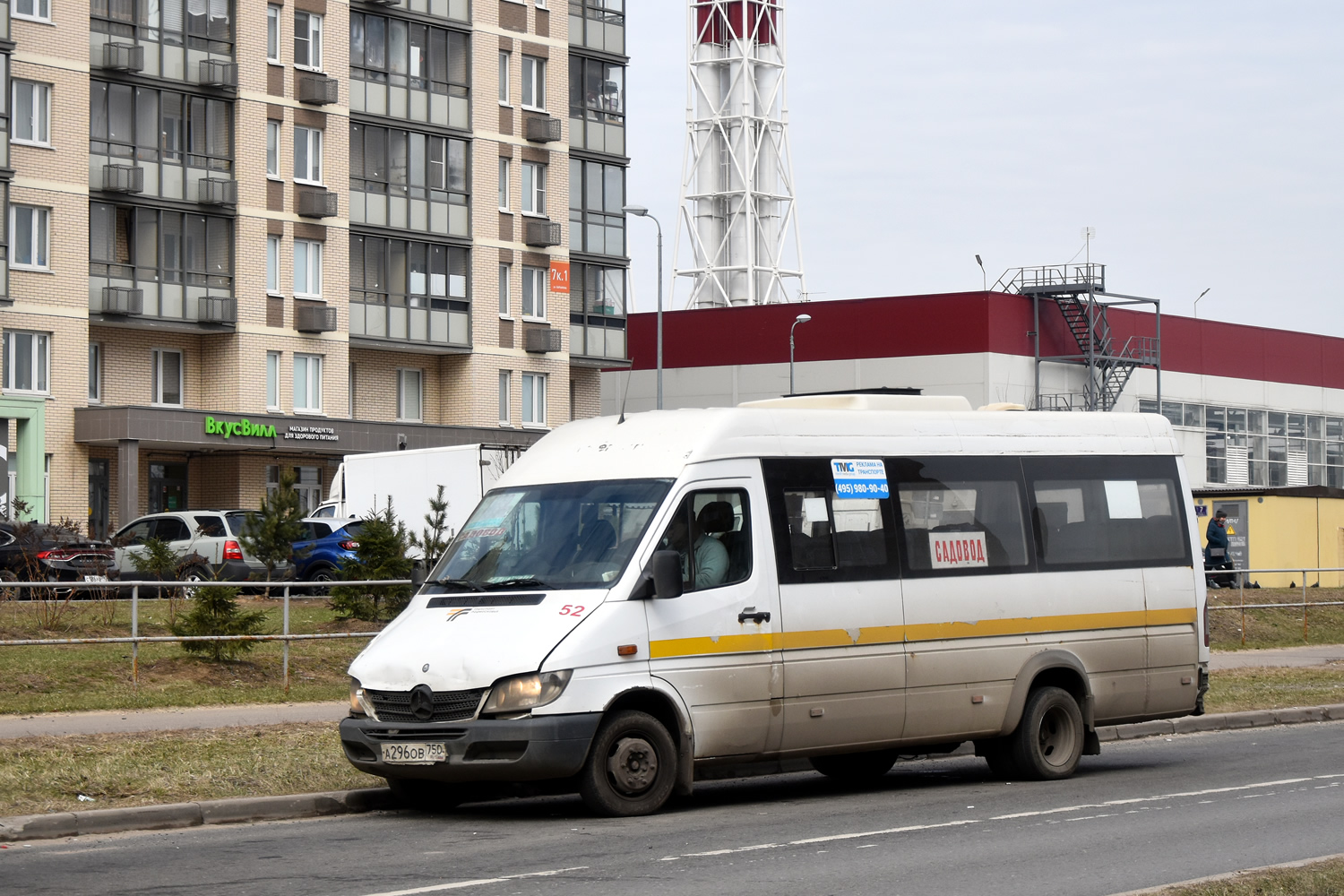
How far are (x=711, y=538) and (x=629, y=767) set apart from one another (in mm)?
1592

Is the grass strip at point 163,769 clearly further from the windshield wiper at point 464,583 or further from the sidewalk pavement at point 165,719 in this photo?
the windshield wiper at point 464,583

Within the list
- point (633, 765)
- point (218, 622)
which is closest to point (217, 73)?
point (218, 622)

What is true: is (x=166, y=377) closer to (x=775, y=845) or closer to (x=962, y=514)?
(x=962, y=514)

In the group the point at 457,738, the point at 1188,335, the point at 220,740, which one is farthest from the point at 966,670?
the point at 1188,335

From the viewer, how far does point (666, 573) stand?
1176 cm

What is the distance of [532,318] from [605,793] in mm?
48694

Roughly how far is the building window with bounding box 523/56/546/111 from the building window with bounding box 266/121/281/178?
9.32 metres

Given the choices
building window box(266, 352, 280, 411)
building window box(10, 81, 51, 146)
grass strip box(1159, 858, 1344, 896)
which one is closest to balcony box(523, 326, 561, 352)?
building window box(266, 352, 280, 411)

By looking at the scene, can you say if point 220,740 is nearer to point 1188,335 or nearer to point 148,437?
point 148,437

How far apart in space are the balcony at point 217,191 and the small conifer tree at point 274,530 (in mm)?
25886

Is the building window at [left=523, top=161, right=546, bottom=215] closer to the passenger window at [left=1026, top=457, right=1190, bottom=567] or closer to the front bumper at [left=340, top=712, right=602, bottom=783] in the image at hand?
the passenger window at [left=1026, top=457, right=1190, bottom=567]

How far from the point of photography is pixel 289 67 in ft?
172

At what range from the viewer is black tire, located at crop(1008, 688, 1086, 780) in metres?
14.0

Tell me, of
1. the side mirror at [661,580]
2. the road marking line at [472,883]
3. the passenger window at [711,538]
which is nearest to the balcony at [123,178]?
the passenger window at [711,538]
